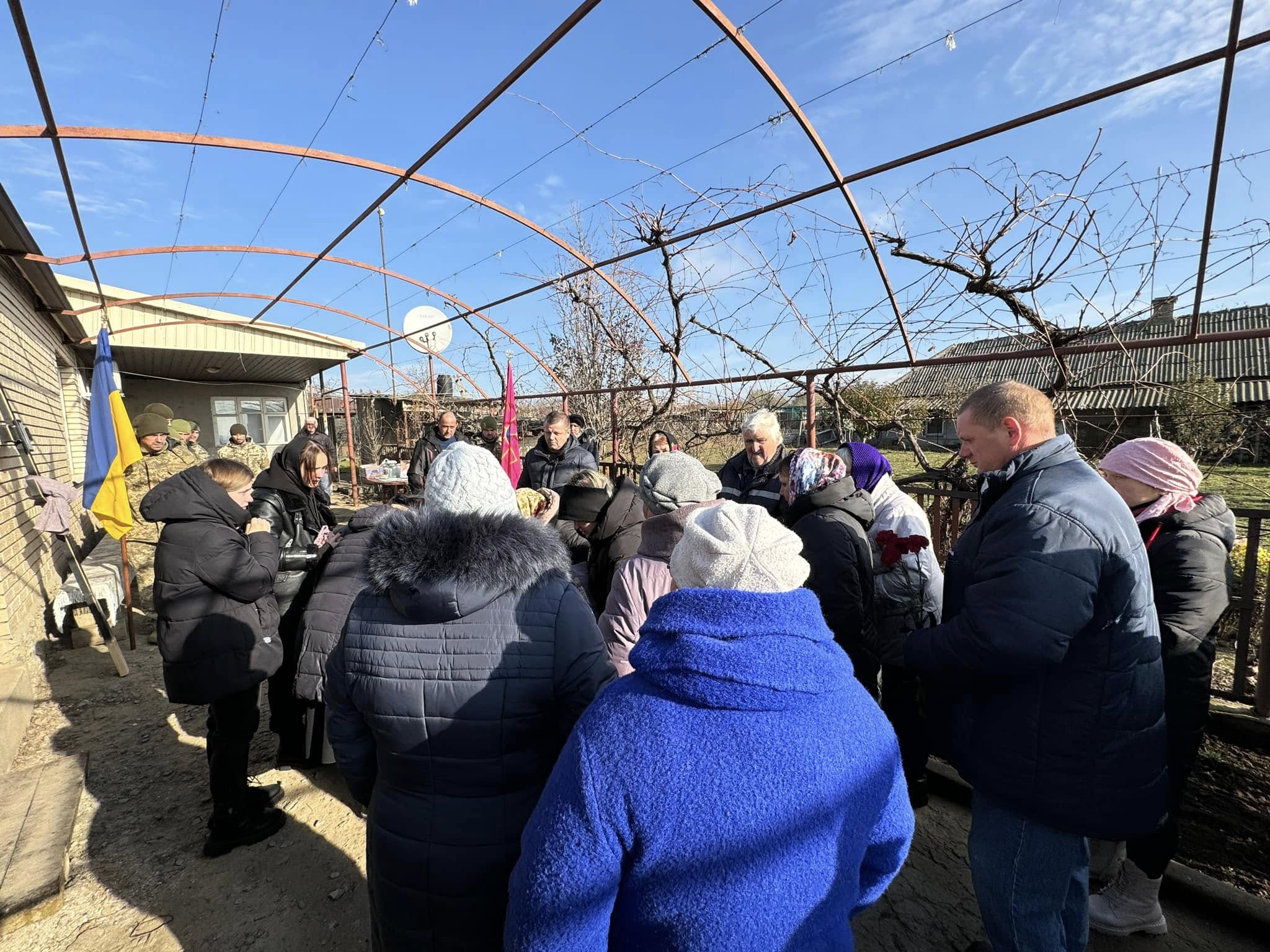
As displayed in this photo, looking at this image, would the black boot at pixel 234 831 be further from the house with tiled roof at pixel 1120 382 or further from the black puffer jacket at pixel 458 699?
the house with tiled roof at pixel 1120 382

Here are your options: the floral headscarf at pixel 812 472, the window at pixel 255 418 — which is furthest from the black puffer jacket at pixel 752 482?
the window at pixel 255 418

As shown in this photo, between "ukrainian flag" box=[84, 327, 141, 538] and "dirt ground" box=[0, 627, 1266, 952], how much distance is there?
200cm

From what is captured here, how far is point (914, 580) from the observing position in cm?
238

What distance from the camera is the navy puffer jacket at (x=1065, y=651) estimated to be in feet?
4.87

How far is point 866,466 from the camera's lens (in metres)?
2.73

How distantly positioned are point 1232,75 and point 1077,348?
3.85 feet

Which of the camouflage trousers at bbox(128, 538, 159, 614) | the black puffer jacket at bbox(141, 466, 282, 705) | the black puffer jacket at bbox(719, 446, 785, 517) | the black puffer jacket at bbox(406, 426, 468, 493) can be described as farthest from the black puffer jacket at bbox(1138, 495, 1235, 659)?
the camouflage trousers at bbox(128, 538, 159, 614)

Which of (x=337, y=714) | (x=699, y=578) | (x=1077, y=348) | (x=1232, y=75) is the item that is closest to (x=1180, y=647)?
(x=1077, y=348)

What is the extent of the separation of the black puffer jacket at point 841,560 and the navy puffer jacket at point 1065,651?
0.54 meters

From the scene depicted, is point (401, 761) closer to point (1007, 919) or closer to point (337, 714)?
point (337, 714)

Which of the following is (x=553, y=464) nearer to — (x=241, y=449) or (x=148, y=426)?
(x=148, y=426)

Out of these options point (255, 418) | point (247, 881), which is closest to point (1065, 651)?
point (247, 881)

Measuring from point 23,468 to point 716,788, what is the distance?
7.14 meters

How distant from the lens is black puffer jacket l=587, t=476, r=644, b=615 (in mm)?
2568
